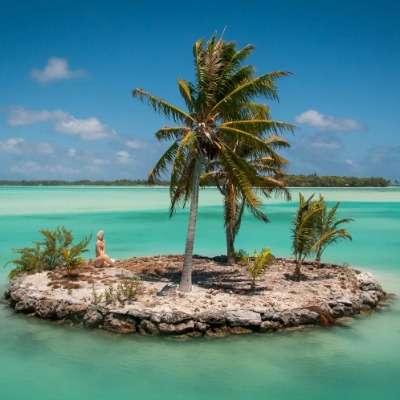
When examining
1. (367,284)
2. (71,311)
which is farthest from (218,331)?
(367,284)

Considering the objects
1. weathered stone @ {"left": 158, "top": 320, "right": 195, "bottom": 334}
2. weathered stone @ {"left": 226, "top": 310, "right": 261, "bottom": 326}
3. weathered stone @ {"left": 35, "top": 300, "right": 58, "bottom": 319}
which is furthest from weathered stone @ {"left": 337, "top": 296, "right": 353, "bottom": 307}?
weathered stone @ {"left": 35, "top": 300, "right": 58, "bottom": 319}

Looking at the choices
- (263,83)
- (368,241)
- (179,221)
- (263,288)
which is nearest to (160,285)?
(263,288)

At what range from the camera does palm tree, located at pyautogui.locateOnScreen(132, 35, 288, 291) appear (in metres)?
12.5

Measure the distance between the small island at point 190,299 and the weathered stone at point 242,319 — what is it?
3 centimetres

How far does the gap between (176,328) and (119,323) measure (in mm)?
1526

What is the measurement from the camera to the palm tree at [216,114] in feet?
41.0

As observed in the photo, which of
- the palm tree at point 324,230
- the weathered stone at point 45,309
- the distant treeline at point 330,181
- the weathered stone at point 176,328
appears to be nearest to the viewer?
the weathered stone at point 176,328

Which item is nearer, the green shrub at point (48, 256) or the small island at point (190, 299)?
the small island at point (190, 299)

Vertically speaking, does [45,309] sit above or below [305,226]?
below

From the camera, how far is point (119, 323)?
11.7m

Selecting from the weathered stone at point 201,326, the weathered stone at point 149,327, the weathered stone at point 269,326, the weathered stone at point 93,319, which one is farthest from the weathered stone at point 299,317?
the weathered stone at point 93,319

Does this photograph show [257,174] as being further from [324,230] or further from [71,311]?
[71,311]

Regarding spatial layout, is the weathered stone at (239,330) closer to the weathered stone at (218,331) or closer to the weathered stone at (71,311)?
the weathered stone at (218,331)

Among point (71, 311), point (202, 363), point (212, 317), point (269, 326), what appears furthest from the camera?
point (71, 311)
